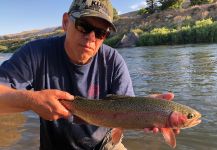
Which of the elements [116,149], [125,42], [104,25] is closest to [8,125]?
[116,149]

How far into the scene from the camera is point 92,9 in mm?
3410

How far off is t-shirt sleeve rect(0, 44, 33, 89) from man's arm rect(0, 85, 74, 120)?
34 centimetres

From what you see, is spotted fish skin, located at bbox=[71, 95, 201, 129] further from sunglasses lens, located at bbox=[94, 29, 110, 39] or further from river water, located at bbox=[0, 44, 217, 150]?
river water, located at bbox=[0, 44, 217, 150]

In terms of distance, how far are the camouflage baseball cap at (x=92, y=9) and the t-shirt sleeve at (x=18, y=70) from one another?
534mm

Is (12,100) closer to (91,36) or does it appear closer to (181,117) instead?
Answer: (91,36)

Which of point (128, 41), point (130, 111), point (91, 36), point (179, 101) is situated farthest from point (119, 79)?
point (128, 41)

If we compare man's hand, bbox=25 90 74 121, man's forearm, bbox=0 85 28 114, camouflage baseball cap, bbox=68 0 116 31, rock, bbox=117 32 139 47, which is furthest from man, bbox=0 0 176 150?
rock, bbox=117 32 139 47

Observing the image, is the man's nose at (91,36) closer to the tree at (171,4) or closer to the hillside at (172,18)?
the hillside at (172,18)

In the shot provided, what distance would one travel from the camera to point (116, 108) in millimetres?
3199

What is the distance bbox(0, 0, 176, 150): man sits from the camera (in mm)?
3463

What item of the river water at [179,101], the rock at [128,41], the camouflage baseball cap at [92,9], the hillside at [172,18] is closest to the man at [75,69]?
the camouflage baseball cap at [92,9]

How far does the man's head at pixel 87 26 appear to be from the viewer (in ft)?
11.2

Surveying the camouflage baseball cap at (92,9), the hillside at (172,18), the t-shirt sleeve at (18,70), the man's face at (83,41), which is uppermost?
the camouflage baseball cap at (92,9)

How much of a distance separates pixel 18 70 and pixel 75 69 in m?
0.51
